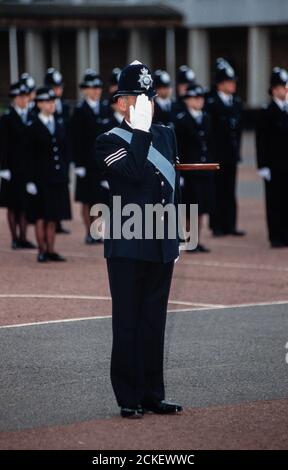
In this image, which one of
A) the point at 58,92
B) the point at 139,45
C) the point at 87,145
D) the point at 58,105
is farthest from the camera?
the point at 139,45

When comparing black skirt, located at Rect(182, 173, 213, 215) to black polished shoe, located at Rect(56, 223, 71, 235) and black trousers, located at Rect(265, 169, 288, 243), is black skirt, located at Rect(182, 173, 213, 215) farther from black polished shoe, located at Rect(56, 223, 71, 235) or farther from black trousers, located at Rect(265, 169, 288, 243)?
black polished shoe, located at Rect(56, 223, 71, 235)

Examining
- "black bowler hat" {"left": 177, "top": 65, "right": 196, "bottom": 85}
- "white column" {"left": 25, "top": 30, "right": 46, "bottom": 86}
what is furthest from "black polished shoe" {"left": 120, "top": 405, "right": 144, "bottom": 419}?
"white column" {"left": 25, "top": 30, "right": 46, "bottom": 86}

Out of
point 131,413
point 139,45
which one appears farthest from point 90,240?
point 139,45

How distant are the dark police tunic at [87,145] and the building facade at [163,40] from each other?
88.5 feet

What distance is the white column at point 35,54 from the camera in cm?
4691

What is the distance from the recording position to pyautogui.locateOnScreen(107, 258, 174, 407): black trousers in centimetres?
705

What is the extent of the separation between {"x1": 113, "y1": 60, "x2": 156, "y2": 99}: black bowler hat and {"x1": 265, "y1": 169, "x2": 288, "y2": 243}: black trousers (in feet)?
28.3

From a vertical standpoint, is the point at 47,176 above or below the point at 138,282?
below

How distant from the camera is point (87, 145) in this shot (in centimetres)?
1603

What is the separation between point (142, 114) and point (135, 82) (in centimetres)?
19

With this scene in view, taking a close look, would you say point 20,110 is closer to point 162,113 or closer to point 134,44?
point 162,113

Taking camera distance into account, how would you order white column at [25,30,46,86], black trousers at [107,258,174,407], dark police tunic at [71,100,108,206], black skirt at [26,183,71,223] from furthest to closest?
white column at [25,30,46,86]
dark police tunic at [71,100,108,206]
black skirt at [26,183,71,223]
black trousers at [107,258,174,407]

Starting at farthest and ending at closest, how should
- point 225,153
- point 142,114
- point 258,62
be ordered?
point 258,62
point 225,153
point 142,114

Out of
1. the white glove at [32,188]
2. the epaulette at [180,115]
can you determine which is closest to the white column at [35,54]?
the epaulette at [180,115]
